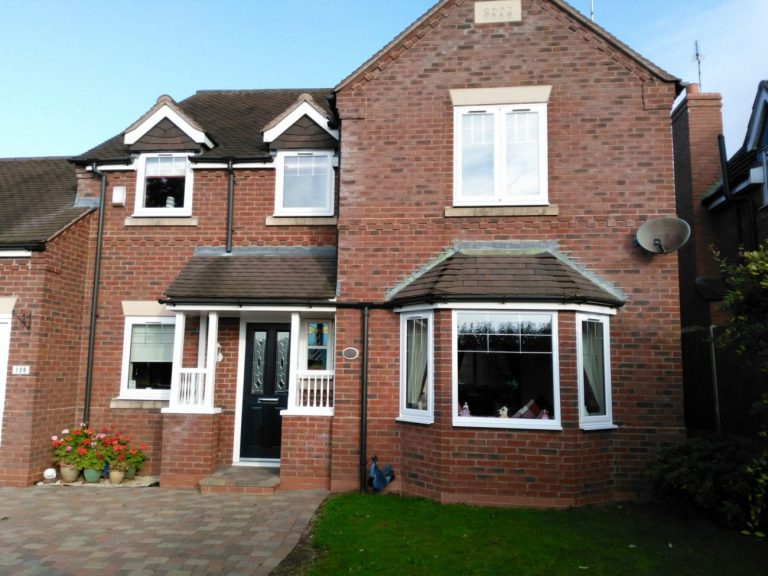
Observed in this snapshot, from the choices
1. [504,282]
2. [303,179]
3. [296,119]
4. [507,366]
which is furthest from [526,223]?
[296,119]

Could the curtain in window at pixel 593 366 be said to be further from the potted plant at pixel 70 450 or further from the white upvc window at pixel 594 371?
the potted plant at pixel 70 450

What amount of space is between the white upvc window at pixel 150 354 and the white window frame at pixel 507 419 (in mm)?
5537

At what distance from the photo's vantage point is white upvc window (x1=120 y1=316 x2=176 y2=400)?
421 inches

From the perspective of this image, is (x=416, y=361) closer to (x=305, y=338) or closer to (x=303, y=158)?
(x=305, y=338)

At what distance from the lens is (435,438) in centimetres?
832

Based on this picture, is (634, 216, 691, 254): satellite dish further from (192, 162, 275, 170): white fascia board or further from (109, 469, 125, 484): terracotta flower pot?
(109, 469, 125, 484): terracotta flower pot

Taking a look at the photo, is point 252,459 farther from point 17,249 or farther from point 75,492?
point 17,249

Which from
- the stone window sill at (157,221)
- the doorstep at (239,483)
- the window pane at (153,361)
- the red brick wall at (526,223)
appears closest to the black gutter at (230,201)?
the stone window sill at (157,221)

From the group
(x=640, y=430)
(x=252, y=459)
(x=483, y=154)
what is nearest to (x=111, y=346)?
(x=252, y=459)

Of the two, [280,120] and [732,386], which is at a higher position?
[280,120]

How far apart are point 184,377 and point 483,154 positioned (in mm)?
6352

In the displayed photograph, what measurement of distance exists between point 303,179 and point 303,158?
0.41m

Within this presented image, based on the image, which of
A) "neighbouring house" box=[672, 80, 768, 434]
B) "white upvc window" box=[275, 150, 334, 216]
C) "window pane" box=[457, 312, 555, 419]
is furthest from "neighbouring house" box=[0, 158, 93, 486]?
"neighbouring house" box=[672, 80, 768, 434]

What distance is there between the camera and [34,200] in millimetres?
11852
